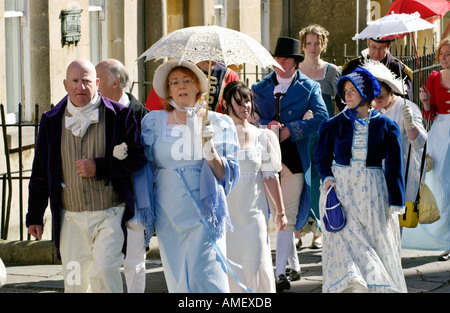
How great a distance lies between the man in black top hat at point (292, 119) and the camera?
8977 millimetres

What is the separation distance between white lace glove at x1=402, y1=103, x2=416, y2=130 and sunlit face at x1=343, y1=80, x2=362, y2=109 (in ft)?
3.01

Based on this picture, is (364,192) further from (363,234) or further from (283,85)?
(283,85)

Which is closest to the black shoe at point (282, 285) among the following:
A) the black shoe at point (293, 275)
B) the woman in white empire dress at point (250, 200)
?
the black shoe at point (293, 275)

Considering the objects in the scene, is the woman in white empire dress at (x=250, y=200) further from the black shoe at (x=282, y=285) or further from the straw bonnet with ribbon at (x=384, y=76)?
the straw bonnet with ribbon at (x=384, y=76)

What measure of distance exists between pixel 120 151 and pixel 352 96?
2088mm

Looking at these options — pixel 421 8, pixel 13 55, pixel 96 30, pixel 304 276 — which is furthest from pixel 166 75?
pixel 96 30

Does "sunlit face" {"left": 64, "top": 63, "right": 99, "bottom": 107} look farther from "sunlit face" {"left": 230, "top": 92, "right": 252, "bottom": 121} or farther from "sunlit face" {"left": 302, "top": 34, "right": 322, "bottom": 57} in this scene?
"sunlit face" {"left": 302, "top": 34, "right": 322, "bottom": 57}

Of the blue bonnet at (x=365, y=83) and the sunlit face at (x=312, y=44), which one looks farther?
the sunlit face at (x=312, y=44)

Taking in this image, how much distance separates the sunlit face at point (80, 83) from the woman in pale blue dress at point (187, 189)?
458 millimetres

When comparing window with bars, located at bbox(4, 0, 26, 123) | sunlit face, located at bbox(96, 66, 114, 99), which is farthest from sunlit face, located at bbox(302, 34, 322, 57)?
window with bars, located at bbox(4, 0, 26, 123)

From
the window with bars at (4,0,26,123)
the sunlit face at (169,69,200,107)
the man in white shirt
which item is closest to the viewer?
the sunlit face at (169,69,200,107)

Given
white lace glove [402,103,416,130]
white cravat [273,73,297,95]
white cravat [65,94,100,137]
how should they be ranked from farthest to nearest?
1. white cravat [273,73,297,95]
2. white lace glove [402,103,416,130]
3. white cravat [65,94,100,137]

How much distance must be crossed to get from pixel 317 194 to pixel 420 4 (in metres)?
2.43

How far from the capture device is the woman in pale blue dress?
646 cm
